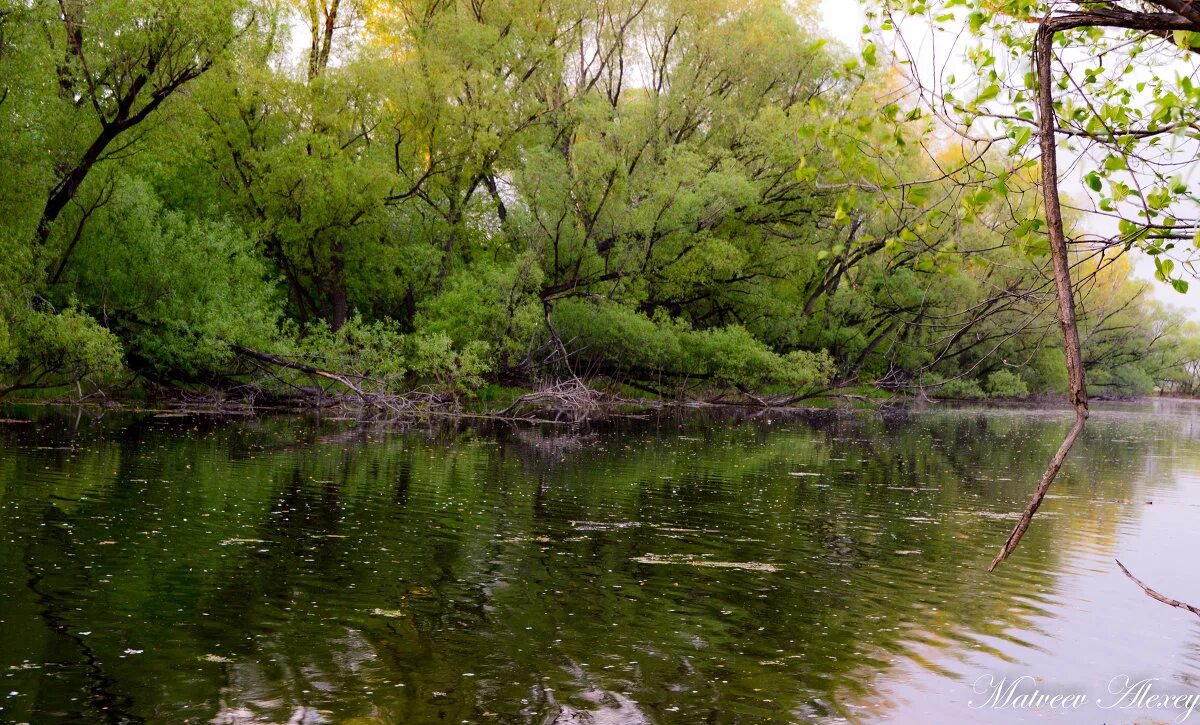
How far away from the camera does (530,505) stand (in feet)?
51.5

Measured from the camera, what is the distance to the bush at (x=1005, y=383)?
62562 millimetres

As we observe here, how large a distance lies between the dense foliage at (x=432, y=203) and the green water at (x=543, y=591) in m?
9.68

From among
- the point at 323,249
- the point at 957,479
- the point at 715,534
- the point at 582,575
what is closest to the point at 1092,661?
the point at 582,575

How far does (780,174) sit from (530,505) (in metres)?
32.3

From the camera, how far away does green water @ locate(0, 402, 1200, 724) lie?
7.21 metres

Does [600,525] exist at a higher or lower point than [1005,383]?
lower

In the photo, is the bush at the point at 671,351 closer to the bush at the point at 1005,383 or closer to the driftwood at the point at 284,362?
the driftwood at the point at 284,362

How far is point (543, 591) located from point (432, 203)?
A: 33674 mm

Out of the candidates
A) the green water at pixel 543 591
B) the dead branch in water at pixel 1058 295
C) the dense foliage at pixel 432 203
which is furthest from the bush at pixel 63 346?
the dead branch in water at pixel 1058 295

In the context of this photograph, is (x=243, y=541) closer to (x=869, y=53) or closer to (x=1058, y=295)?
(x=869, y=53)

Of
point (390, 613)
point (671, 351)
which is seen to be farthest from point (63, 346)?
point (671, 351)

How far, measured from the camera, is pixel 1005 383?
209ft

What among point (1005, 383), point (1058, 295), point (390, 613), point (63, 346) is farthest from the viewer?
point (1005, 383)

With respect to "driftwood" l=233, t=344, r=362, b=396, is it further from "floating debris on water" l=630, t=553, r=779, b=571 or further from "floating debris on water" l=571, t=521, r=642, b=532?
"floating debris on water" l=630, t=553, r=779, b=571
